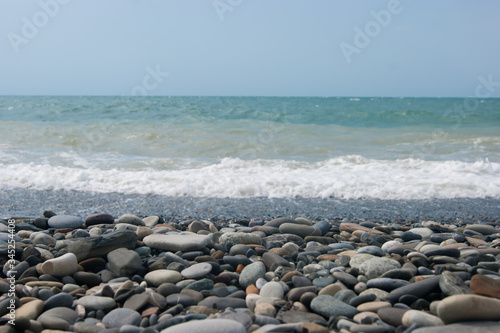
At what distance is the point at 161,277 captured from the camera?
2.83 m

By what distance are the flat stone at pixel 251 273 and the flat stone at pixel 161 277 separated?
449mm

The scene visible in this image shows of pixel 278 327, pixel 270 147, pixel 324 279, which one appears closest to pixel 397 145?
pixel 270 147

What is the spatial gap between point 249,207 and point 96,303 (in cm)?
319

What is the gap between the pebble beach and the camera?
222 centimetres

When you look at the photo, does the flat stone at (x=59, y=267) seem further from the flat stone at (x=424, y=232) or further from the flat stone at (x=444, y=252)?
the flat stone at (x=424, y=232)

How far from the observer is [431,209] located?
557 centimetres

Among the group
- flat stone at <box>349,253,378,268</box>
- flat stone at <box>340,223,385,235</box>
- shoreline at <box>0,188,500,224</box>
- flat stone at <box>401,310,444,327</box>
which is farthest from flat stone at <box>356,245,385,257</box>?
shoreline at <box>0,188,500,224</box>

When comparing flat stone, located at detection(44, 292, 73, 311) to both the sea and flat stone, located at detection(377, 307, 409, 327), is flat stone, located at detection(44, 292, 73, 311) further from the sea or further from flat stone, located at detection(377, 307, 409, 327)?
the sea

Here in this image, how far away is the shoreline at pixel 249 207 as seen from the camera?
5.16 meters

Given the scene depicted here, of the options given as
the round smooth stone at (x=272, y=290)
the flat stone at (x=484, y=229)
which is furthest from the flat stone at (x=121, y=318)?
the flat stone at (x=484, y=229)

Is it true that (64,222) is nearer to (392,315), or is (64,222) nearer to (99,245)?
(99,245)

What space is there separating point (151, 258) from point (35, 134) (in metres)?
11.9

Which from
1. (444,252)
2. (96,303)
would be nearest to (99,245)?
(96,303)

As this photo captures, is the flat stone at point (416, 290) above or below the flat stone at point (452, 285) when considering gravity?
below
